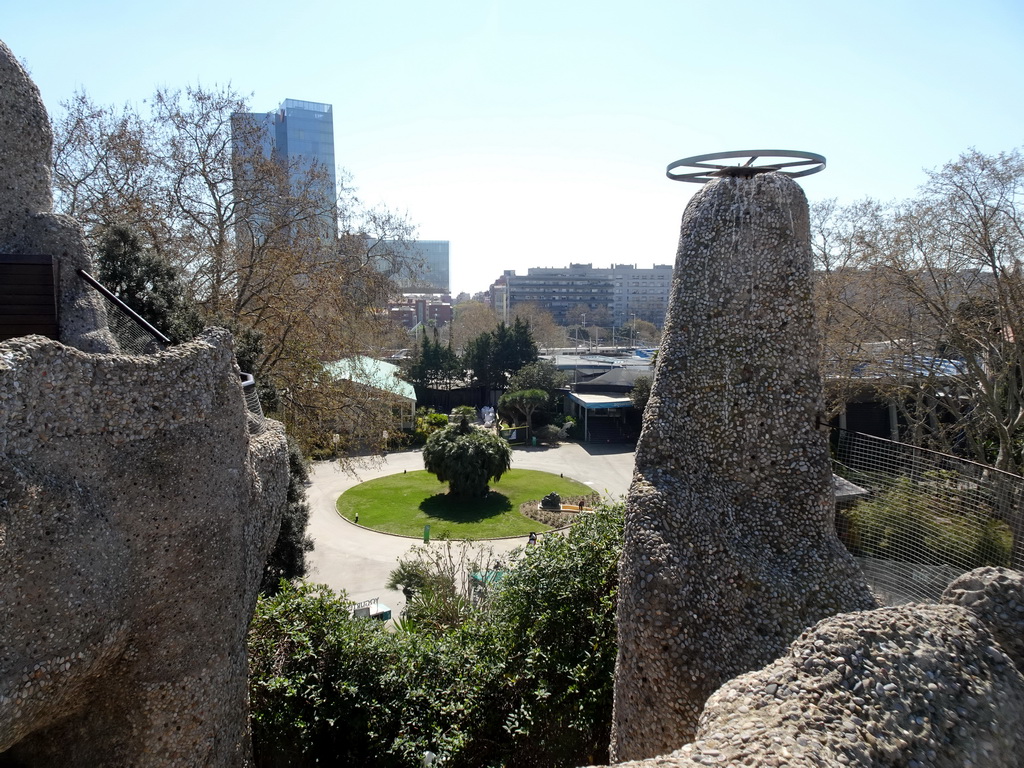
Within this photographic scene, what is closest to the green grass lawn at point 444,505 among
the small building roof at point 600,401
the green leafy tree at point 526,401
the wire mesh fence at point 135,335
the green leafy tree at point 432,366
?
the small building roof at point 600,401

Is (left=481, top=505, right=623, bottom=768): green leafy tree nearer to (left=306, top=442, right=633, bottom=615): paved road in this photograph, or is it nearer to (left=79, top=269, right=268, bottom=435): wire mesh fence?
(left=306, top=442, right=633, bottom=615): paved road

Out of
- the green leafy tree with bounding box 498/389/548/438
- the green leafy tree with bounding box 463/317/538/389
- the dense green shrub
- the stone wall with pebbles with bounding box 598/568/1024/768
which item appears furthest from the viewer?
the green leafy tree with bounding box 463/317/538/389

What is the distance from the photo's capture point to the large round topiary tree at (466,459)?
23016 millimetres

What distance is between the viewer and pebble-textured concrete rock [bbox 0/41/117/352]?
22.2 feet

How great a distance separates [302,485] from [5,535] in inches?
452

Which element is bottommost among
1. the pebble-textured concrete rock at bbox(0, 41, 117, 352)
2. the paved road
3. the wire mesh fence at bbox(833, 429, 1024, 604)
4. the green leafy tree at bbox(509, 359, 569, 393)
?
the paved road

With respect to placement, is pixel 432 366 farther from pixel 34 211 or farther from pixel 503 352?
pixel 34 211

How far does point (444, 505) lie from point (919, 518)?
16.8 metres

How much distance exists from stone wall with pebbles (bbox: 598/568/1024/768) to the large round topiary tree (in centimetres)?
1906

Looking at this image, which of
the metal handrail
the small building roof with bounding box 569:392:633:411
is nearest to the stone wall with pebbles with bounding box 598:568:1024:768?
the metal handrail

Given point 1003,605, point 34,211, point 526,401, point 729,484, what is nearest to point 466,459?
point 526,401

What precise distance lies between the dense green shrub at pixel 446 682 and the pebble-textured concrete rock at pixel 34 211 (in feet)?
14.0

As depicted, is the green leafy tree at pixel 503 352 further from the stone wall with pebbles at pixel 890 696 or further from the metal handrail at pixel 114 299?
the stone wall with pebbles at pixel 890 696

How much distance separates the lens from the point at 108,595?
4.59 m
